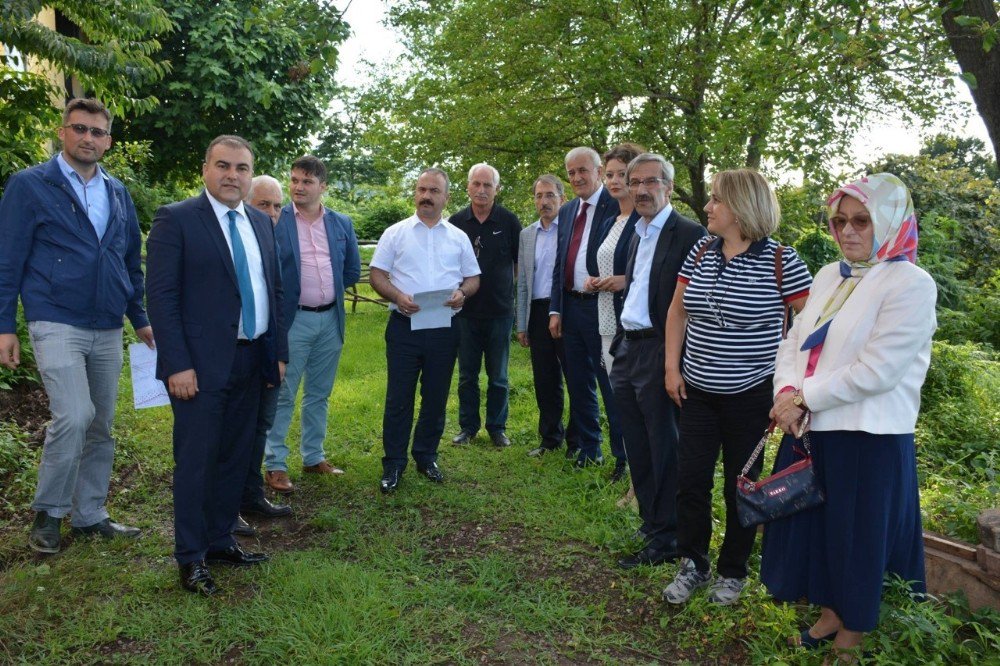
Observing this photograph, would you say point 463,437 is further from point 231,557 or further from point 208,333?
point 208,333

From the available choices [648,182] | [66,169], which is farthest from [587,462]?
[66,169]

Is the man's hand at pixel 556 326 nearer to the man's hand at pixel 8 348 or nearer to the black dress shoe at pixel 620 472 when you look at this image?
the black dress shoe at pixel 620 472

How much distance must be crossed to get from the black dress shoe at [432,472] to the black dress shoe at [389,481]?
24 centimetres

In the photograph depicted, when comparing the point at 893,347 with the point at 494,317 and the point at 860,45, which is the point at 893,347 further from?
the point at 494,317

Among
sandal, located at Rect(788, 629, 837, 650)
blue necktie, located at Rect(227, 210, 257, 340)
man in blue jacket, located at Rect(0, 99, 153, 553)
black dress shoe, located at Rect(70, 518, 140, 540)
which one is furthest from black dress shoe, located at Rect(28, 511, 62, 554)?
sandal, located at Rect(788, 629, 837, 650)

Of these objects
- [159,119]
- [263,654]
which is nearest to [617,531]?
[263,654]

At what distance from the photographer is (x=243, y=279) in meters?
4.14

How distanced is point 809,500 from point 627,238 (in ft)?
7.76

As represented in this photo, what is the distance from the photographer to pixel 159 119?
39.2ft

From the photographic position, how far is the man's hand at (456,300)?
5656mm

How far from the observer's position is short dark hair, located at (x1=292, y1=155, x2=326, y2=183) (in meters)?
5.58

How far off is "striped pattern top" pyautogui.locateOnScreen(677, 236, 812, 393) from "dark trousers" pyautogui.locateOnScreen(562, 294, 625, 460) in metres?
1.91

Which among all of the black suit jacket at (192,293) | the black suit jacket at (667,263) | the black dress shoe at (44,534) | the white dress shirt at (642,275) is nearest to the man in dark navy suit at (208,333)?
the black suit jacket at (192,293)

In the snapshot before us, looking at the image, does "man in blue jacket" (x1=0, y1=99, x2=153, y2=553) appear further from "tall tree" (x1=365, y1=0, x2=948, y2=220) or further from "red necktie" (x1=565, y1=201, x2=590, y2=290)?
"tall tree" (x1=365, y1=0, x2=948, y2=220)
